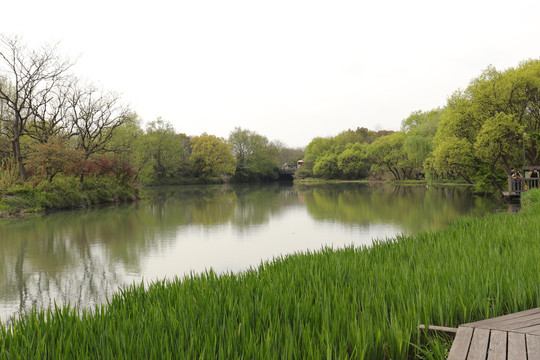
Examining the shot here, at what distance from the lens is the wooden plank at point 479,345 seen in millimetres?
2393

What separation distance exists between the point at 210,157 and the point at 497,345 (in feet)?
190

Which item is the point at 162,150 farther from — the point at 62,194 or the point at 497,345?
the point at 497,345

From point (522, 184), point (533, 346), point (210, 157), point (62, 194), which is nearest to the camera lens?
point (533, 346)

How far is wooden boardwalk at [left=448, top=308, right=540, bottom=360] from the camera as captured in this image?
238 cm

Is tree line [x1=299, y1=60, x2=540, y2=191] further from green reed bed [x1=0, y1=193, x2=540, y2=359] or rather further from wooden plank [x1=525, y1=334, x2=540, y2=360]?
wooden plank [x1=525, y1=334, x2=540, y2=360]

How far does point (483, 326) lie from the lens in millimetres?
2797

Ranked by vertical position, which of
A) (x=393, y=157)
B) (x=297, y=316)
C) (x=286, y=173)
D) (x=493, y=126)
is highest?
(x=493, y=126)

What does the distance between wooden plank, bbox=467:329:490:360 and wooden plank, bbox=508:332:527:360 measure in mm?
134

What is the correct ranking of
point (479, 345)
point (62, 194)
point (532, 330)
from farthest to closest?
point (62, 194) → point (532, 330) → point (479, 345)

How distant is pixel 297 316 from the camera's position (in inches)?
118

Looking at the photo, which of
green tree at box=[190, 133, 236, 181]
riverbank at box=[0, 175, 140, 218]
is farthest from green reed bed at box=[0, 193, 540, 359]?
green tree at box=[190, 133, 236, 181]

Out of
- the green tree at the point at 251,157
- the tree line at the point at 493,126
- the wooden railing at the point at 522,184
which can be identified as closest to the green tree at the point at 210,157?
the green tree at the point at 251,157

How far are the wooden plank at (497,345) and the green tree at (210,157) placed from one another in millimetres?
57389

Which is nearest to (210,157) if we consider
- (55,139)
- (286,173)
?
(286,173)
